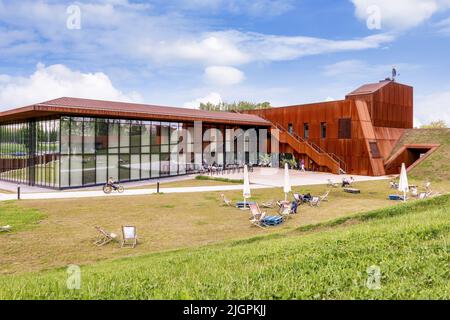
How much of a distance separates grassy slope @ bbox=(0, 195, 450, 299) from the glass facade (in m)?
20.2

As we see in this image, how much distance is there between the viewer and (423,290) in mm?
4629

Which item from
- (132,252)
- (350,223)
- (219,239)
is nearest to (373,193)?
(350,223)

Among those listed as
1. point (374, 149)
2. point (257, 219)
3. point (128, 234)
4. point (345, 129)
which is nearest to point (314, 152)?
point (345, 129)

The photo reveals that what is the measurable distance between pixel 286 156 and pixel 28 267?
1397 inches

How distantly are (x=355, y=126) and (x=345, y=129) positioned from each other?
115cm

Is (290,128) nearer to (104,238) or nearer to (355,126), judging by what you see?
(355,126)

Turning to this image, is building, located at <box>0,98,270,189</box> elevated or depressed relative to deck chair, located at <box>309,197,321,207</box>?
elevated

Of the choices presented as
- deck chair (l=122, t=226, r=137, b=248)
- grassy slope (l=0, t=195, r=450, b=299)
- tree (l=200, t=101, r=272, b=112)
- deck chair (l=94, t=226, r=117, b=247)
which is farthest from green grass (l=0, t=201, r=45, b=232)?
tree (l=200, t=101, r=272, b=112)

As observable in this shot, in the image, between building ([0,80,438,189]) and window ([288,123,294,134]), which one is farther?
window ([288,123,294,134])

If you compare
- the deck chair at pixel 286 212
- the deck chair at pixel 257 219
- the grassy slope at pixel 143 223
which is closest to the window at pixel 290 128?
the grassy slope at pixel 143 223

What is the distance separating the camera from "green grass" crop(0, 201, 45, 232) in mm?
13477

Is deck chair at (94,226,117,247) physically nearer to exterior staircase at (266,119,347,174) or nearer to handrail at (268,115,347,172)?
exterior staircase at (266,119,347,174)

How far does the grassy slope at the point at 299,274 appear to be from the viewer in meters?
4.80

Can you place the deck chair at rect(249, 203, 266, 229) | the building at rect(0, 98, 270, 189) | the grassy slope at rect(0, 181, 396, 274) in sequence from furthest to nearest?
the building at rect(0, 98, 270, 189) < the deck chair at rect(249, 203, 266, 229) < the grassy slope at rect(0, 181, 396, 274)
